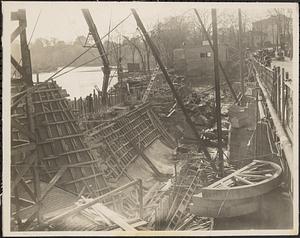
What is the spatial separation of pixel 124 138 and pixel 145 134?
1.36 ft

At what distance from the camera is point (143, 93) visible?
6.99 meters

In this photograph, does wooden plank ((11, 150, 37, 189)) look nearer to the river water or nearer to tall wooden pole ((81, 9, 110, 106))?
the river water

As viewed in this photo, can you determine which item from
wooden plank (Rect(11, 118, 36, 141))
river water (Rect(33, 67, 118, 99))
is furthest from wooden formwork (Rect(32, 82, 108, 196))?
wooden plank (Rect(11, 118, 36, 141))

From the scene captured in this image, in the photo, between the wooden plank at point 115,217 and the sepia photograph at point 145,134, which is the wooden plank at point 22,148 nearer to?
the sepia photograph at point 145,134

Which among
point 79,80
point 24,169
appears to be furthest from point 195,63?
point 24,169

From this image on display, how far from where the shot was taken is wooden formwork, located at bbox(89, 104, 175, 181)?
605cm

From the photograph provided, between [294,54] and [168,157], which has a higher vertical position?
[294,54]

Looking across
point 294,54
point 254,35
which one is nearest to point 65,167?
point 294,54

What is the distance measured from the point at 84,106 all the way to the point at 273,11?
3643 mm

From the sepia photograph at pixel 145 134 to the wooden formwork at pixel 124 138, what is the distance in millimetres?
25

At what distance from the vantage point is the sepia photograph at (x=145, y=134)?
4.35 meters

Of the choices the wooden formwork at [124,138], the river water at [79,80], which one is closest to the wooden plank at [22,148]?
the river water at [79,80]

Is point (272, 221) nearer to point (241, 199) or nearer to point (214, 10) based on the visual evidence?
point (241, 199)

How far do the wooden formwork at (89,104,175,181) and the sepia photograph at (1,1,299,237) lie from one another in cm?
2
